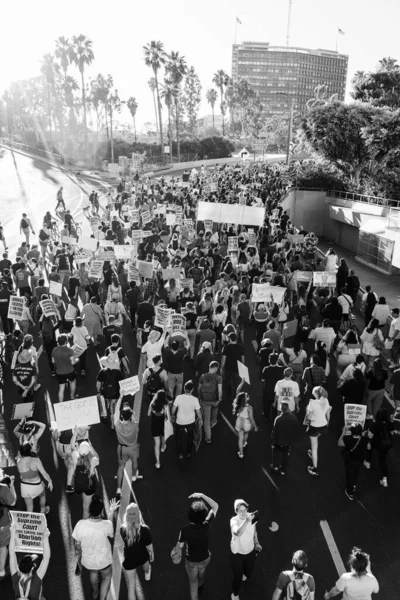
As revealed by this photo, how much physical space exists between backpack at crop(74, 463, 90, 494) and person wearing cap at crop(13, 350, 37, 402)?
9.46 feet

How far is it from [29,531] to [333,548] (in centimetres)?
369

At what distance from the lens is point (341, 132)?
36.2 metres

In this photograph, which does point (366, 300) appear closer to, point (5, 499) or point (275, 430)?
point (275, 430)

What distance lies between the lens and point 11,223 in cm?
3112

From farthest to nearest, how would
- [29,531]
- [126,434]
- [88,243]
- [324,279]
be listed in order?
[88,243], [324,279], [126,434], [29,531]

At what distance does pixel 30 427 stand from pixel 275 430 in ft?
11.1

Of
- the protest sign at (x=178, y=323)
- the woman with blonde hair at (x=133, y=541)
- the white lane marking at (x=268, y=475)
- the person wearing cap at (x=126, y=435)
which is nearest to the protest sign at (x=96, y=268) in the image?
the protest sign at (x=178, y=323)

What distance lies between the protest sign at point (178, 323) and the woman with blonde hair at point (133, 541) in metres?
5.73

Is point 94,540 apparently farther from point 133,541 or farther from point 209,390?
point 209,390

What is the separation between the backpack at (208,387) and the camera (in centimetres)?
838

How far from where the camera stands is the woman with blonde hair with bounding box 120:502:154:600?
5.21 m

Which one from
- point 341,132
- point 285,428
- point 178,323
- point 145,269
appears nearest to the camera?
point 285,428

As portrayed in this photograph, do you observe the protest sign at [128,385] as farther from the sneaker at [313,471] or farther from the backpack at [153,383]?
the sneaker at [313,471]

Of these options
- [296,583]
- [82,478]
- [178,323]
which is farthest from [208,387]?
[296,583]
